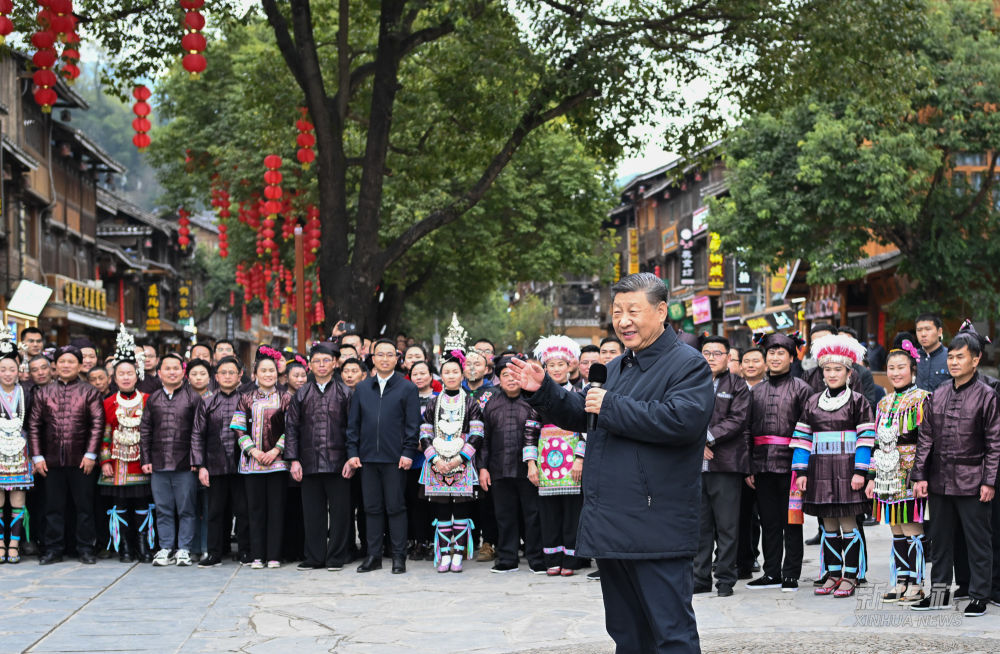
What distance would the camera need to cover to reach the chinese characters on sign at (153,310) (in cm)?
5912

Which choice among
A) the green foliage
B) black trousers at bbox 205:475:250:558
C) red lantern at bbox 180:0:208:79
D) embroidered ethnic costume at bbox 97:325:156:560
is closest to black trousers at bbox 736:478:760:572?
black trousers at bbox 205:475:250:558

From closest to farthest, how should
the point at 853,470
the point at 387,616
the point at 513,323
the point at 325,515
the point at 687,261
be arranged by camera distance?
the point at 387,616 → the point at 853,470 → the point at 325,515 → the point at 687,261 → the point at 513,323

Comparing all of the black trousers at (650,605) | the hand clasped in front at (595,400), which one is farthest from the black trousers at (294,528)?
the hand clasped in front at (595,400)

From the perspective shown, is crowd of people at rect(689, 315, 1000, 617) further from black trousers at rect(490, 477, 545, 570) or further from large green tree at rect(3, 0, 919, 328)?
large green tree at rect(3, 0, 919, 328)

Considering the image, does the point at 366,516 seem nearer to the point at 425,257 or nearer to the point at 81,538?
the point at 81,538

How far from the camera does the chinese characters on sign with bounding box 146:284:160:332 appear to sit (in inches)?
2328

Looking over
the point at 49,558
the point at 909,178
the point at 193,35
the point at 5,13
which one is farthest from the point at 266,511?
the point at 909,178

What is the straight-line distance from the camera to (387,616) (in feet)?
30.1

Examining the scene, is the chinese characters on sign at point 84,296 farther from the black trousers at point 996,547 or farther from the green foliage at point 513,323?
the black trousers at point 996,547

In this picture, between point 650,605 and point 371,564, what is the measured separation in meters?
6.63

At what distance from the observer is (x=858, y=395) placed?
9.80 meters

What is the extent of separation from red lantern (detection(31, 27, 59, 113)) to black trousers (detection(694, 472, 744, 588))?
23.4 ft

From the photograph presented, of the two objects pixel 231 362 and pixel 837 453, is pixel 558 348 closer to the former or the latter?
pixel 837 453

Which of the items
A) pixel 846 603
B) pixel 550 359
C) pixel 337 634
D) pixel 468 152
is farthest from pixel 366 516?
pixel 468 152
